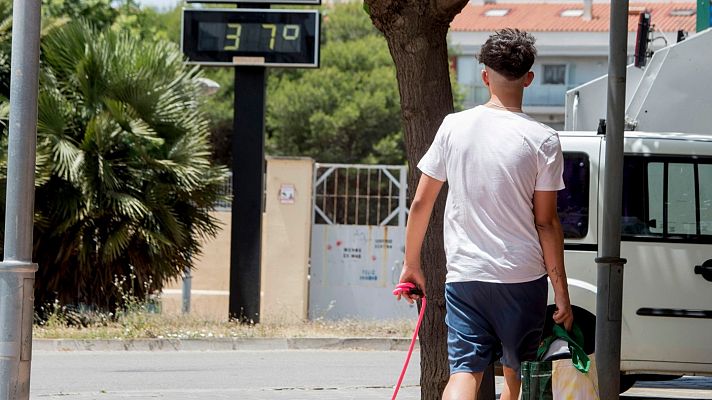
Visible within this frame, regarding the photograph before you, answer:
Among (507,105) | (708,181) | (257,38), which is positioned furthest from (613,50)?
(257,38)

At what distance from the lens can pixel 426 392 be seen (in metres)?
6.10

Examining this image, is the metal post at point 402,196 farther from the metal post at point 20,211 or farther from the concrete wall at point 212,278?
the metal post at point 20,211

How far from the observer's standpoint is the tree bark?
6.05 meters

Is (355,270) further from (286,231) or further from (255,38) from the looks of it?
(255,38)

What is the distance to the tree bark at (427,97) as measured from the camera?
19.9 feet

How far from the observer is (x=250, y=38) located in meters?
14.7

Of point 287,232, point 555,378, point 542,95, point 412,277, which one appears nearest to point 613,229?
point 412,277

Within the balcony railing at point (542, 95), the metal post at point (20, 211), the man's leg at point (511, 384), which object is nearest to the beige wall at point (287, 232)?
the metal post at point (20, 211)

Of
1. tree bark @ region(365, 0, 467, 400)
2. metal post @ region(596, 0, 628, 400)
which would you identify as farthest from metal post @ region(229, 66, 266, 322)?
tree bark @ region(365, 0, 467, 400)

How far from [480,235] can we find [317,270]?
14629 millimetres

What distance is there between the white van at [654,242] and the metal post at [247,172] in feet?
22.6

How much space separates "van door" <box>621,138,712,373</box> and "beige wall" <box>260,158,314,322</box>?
10.2 m

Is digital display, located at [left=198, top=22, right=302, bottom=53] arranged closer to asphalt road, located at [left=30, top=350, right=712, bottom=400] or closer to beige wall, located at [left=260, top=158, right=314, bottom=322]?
beige wall, located at [left=260, top=158, right=314, bottom=322]

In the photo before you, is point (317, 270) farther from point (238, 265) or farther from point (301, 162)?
point (238, 265)
